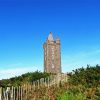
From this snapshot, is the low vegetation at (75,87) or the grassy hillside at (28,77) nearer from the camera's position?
the low vegetation at (75,87)

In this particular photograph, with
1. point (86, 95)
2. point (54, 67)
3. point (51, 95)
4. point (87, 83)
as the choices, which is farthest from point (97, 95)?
point (54, 67)

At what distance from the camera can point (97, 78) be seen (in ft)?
75.5

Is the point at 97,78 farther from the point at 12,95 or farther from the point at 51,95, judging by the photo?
the point at 12,95

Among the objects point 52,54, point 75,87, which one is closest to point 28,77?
point 75,87

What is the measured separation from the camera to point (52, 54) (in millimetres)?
98188

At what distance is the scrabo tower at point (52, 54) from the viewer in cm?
9571

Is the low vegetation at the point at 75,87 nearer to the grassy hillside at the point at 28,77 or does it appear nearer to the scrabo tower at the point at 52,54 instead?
the grassy hillside at the point at 28,77

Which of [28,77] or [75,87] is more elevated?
[28,77]

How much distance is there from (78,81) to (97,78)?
4.50 ft

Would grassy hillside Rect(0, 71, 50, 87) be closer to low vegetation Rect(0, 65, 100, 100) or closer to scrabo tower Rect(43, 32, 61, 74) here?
low vegetation Rect(0, 65, 100, 100)

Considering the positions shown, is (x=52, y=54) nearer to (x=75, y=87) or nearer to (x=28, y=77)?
(x=28, y=77)

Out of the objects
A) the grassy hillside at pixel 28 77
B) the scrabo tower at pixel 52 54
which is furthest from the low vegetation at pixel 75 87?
the scrabo tower at pixel 52 54

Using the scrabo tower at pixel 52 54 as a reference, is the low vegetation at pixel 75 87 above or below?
below

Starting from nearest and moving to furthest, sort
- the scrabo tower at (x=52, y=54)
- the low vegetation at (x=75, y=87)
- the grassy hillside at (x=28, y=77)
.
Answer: the low vegetation at (x=75, y=87) → the grassy hillside at (x=28, y=77) → the scrabo tower at (x=52, y=54)
